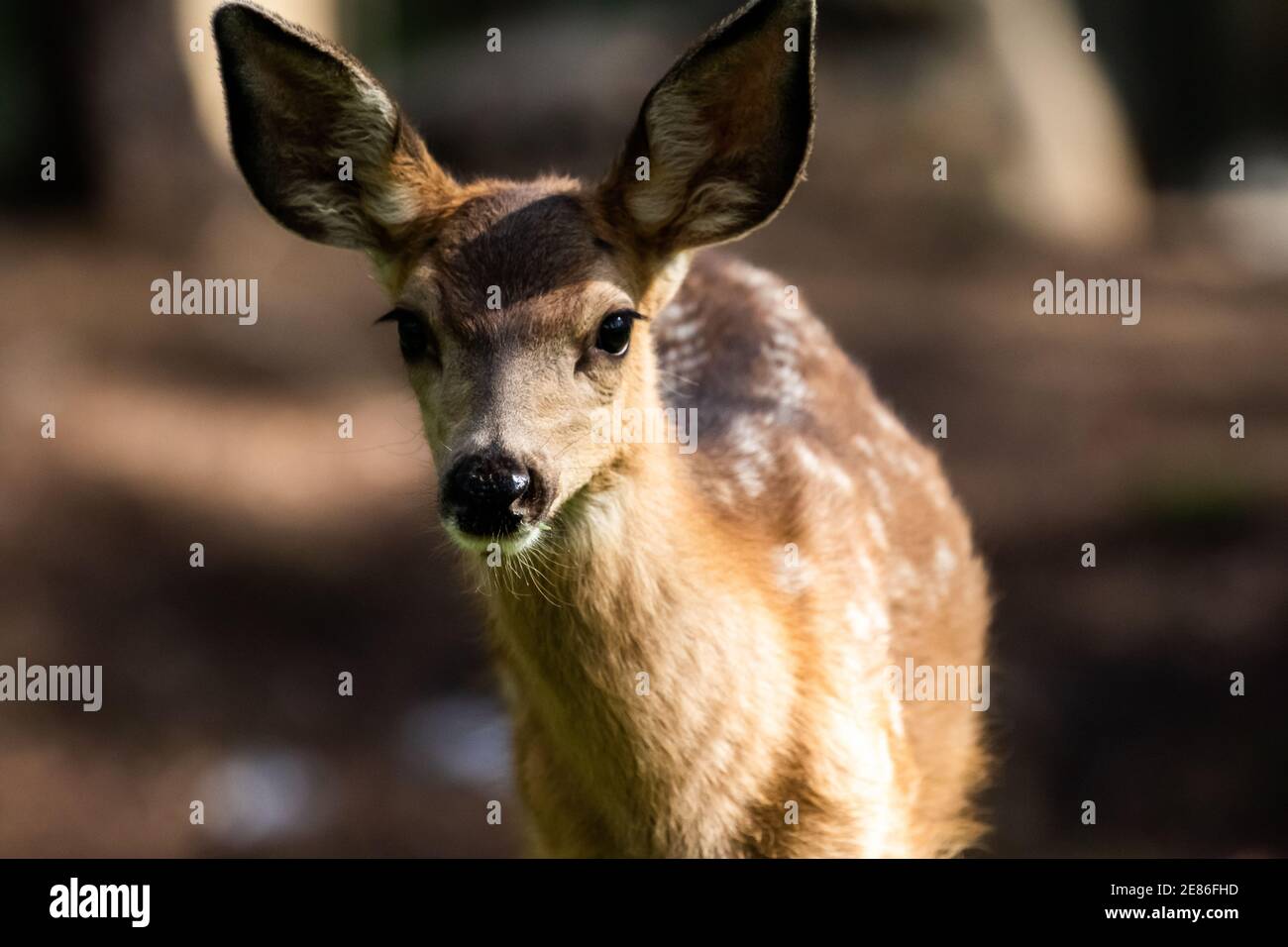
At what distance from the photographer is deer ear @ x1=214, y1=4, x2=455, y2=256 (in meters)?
4.13

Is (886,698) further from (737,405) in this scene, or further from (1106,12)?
(1106,12)

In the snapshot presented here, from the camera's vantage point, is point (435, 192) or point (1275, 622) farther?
Result: point (1275, 622)

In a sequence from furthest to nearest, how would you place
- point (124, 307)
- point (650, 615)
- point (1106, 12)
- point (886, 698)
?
point (1106, 12), point (124, 307), point (886, 698), point (650, 615)

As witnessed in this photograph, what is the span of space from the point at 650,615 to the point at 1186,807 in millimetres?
4124

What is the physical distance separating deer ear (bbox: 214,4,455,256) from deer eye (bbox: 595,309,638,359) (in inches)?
24.4

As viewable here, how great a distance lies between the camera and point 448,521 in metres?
3.58

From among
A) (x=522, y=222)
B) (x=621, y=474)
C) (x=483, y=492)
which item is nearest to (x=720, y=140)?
(x=522, y=222)

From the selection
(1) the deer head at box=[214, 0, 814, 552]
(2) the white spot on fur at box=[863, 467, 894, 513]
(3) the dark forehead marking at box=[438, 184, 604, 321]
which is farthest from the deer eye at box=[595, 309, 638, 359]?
(2) the white spot on fur at box=[863, 467, 894, 513]

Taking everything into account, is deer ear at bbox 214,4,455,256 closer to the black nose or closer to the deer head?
the deer head

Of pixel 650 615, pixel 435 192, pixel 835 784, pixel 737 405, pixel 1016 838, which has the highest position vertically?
pixel 435 192

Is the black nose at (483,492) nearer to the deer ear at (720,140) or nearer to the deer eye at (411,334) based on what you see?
the deer eye at (411,334)

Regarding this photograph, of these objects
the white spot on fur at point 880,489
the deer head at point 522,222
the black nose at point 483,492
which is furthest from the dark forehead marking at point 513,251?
the white spot on fur at point 880,489

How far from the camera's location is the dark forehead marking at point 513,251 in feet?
12.9

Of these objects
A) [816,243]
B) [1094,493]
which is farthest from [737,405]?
[816,243]
